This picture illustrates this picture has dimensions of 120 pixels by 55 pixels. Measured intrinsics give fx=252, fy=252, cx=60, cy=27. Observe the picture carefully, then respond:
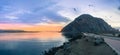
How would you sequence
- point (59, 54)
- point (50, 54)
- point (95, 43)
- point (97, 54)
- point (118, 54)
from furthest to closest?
point (50, 54) < point (59, 54) < point (95, 43) < point (97, 54) < point (118, 54)

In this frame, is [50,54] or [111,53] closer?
[111,53]

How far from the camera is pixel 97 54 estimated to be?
73.5ft

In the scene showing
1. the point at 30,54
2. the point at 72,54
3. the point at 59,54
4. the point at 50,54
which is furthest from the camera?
the point at 30,54

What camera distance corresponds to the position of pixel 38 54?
54.4 meters

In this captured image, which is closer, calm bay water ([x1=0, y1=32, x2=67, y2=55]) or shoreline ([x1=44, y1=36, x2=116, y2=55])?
shoreline ([x1=44, y1=36, x2=116, y2=55])

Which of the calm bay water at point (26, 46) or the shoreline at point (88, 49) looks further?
the calm bay water at point (26, 46)

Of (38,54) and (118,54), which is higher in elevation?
(118,54)

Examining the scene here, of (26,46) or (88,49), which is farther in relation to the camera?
(26,46)

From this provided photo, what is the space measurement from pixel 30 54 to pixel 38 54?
212 cm

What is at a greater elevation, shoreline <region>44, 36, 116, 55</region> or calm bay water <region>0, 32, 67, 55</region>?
shoreline <region>44, 36, 116, 55</region>

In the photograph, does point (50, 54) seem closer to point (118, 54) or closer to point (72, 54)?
point (72, 54)

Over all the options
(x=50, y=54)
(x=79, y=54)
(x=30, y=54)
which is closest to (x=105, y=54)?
(x=79, y=54)

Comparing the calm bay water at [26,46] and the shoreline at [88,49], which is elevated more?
the shoreline at [88,49]

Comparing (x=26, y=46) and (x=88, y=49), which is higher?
(x=88, y=49)
